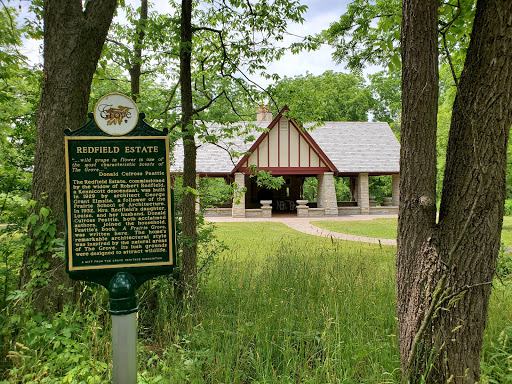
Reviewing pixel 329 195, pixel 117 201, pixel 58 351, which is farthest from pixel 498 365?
pixel 329 195

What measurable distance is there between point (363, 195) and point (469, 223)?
69.1ft

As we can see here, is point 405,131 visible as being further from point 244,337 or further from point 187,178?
point 187,178

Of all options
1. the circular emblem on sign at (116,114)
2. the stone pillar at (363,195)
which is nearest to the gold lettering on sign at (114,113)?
the circular emblem on sign at (116,114)

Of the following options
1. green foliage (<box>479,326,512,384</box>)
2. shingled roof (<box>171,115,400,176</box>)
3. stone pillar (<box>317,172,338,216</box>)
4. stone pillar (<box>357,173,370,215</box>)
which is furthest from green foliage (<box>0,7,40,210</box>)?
stone pillar (<box>357,173,370,215</box>)

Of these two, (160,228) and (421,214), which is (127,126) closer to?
(160,228)

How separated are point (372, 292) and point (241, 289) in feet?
5.55

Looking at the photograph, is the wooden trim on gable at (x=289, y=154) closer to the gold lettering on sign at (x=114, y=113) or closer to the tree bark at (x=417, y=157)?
the tree bark at (x=417, y=157)

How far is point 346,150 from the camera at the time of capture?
2480 centimetres

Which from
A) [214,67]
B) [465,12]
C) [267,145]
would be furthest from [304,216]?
[465,12]

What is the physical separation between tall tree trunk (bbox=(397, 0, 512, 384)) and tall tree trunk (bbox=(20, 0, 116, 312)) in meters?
3.46

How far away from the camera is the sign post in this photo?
103 inches

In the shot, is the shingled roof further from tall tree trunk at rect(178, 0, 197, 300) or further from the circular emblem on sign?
the circular emblem on sign

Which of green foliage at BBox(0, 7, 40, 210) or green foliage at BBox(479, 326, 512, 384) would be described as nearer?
green foliage at BBox(479, 326, 512, 384)

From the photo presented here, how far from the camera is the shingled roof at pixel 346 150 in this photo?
22500 mm
